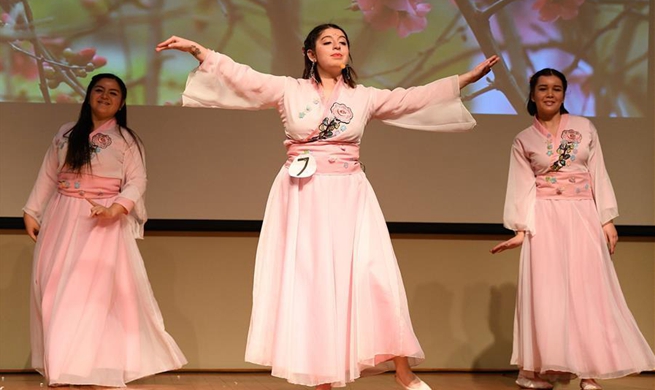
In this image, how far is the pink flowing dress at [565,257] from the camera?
14.0 feet

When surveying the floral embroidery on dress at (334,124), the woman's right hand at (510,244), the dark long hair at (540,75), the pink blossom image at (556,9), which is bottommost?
the woman's right hand at (510,244)

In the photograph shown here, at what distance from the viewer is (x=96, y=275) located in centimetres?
440

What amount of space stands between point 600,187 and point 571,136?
268 mm

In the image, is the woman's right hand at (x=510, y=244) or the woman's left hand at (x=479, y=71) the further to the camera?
the woman's right hand at (x=510, y=244)

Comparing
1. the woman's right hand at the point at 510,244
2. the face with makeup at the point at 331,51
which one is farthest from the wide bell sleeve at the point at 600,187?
the face with makeup at the point at 331,51

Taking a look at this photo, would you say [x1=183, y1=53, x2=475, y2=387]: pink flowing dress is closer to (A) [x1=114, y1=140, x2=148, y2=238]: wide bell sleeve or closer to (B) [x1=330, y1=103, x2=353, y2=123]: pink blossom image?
(B) [x1=330, y1=103, x2=353, y2=123]: pink blossom image

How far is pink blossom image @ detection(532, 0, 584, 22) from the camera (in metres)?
5.35

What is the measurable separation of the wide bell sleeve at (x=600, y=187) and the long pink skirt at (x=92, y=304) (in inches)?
81.3

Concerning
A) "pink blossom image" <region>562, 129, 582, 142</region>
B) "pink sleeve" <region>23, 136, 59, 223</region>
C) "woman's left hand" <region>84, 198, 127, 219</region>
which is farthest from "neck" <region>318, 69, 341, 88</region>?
"pink sleeve" <region>23, 136, 59, 223</region>

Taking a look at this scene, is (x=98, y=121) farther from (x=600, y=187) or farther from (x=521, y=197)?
(x=600, y=187)

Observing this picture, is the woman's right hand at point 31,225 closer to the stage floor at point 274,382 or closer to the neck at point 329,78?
the stage floor at point 274,382

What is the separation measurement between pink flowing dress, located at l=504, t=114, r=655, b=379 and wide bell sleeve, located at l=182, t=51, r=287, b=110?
146 cm

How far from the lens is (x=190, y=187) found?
17.1 feet
